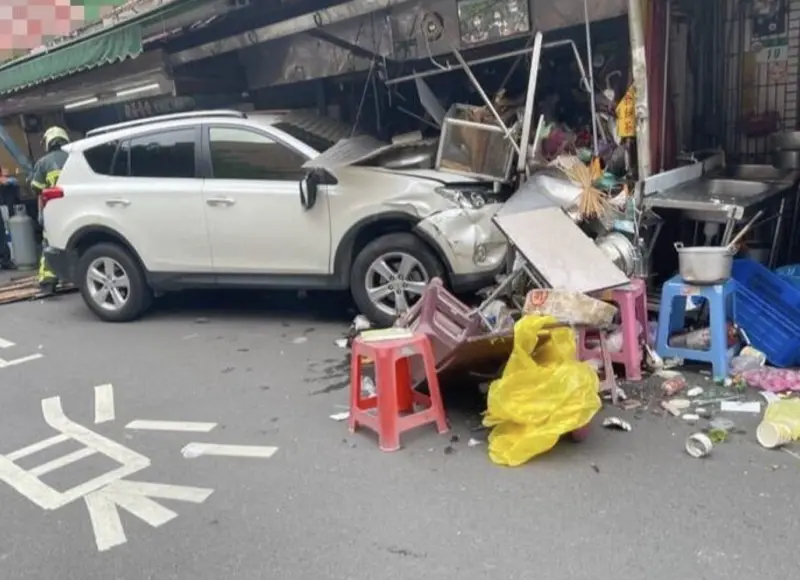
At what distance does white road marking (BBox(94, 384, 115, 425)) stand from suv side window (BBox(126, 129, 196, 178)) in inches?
86.7

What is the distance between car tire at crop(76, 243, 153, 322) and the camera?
7.33m

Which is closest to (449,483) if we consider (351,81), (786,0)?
(786,0)

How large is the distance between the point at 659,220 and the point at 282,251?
3.05 metres

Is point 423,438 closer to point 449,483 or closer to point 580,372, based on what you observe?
point 449,483

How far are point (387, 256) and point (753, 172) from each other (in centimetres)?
333

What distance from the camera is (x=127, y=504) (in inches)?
147

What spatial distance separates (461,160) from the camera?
6816mm

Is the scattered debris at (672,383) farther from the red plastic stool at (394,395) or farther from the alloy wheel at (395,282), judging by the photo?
the alloy wheel at (395,282)

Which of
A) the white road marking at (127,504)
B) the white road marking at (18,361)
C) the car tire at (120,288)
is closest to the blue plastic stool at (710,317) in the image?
the white road marking at (127,504)

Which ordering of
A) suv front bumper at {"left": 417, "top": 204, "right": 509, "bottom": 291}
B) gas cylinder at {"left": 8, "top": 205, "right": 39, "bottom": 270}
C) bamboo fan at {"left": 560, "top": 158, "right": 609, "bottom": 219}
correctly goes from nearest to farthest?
bamboo fan at {"left": 560, "top": 158, "right": 609, "bottom": 219}, suv front bumper at {"left": 417, "top": 204, "right": 509, "bottom": 291}, gas cylinder at {"left": 8, "top": 205, "right": 39, "bottom": 270}

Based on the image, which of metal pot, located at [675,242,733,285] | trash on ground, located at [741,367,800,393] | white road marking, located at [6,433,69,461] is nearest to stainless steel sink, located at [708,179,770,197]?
metal pot, located at [675,242,733,285]

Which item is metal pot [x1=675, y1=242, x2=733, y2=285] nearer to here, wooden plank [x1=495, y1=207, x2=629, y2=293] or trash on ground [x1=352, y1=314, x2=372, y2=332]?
wooden plank [x1=495, y1=207, x2=629, y2=293]

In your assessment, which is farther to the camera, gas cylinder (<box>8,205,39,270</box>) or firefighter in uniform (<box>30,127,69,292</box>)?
gas cylinder (<box>8,205,39,270</box>)

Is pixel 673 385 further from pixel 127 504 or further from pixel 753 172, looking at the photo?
pixel 127 504
